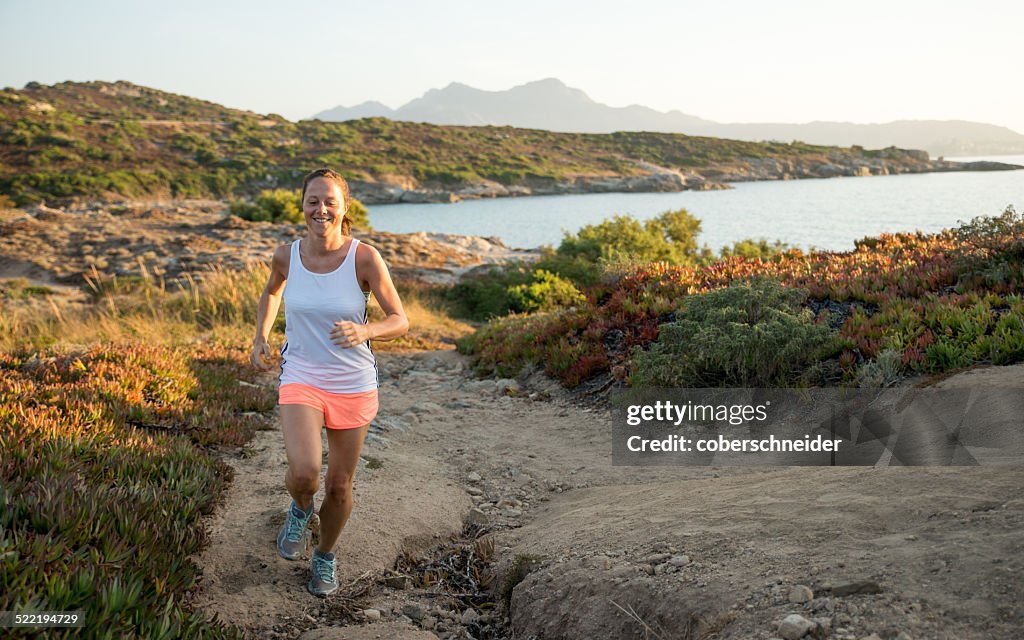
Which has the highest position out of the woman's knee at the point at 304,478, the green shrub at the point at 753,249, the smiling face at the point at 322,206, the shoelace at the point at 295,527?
the smiling face at the point at 322,206

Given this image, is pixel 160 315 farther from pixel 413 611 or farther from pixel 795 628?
pixel 795 628

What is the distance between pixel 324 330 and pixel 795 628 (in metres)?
2.64

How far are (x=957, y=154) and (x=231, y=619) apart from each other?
208m

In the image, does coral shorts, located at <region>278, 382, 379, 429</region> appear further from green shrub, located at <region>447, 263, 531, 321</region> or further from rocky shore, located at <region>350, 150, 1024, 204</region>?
rocky shore, located at <region>350, 150, 1024, 204</region>

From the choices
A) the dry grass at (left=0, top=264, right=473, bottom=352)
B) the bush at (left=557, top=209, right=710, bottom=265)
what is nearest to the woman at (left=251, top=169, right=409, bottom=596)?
the dry grass at (left=0, top=264, right=473, bottom=352)

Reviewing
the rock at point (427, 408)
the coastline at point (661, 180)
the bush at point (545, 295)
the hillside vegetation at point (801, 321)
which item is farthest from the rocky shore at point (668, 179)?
the rock at point (427, 408)

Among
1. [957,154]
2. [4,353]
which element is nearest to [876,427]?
[4,353]

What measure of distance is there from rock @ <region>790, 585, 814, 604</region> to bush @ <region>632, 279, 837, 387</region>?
4664mm

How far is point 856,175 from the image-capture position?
90.7 metres

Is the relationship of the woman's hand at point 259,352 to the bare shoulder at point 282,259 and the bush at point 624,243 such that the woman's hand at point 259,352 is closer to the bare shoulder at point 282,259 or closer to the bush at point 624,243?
the bare shoulder at point 282,259

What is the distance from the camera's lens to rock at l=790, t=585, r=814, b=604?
10.2 ft

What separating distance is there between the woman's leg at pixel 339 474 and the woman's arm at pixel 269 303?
642mm

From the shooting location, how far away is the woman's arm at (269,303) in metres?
4.18

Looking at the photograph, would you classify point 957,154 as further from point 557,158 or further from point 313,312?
point 313,312
